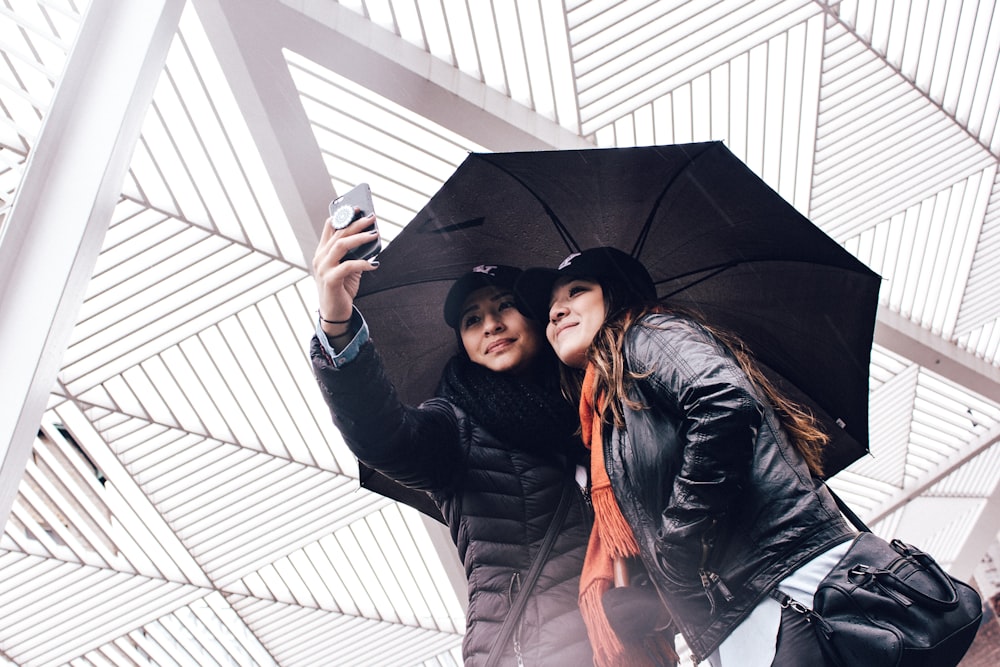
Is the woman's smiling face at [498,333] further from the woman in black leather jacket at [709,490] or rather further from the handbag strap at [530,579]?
the handbag strap at [530,579]

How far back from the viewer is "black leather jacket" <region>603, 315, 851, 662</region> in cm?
304

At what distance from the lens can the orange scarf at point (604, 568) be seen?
11.1 ft

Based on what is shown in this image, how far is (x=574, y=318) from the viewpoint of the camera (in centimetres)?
385

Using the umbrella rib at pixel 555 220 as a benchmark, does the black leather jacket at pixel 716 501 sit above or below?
below

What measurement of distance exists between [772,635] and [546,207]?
189 centimetres

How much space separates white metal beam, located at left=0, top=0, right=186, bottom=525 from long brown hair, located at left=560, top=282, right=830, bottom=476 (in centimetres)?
245

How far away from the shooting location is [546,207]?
407 centimetres

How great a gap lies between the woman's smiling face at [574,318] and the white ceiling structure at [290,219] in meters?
2.36

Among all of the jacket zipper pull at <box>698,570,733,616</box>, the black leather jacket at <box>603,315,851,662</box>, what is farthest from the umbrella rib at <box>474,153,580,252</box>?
the jacket zipper pull at <box>698,570,733,616</box>

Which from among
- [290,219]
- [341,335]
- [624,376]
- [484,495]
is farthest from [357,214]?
[290,219]

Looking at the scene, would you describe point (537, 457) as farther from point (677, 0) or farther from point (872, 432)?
point (872, 432)

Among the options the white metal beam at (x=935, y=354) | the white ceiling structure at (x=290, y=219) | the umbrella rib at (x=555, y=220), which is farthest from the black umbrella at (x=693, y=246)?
the white metal beam at (x=935, y=354)

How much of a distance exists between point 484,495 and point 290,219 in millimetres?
6036

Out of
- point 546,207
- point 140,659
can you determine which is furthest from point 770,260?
point 140,659
